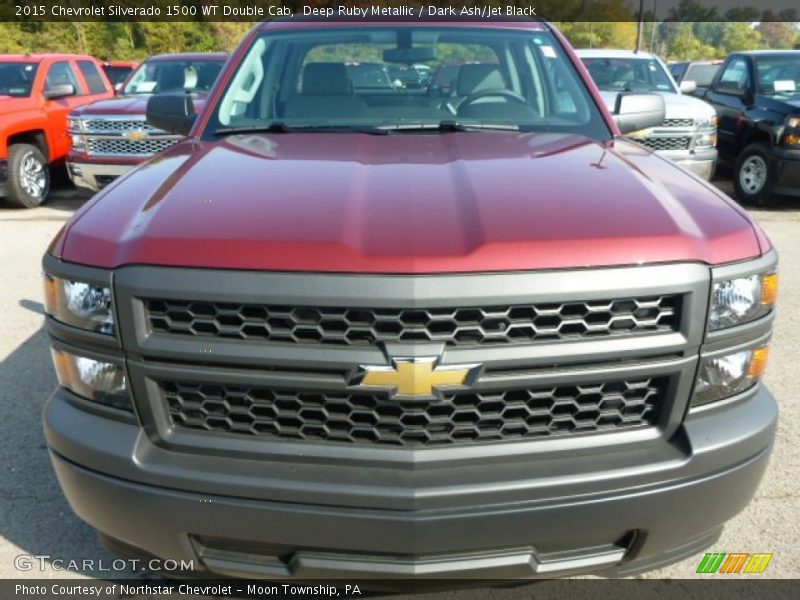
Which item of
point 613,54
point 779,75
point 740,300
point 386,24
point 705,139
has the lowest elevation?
point 705,139

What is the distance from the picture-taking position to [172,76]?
33.2 feet

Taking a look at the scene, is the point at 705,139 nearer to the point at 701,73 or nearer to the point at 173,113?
the point at 173,113

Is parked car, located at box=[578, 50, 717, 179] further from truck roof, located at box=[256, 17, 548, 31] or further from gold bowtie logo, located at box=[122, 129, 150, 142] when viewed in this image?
gold bowtie logo, located at box=[122, 129, 150, 142]

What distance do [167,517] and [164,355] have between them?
0.41m

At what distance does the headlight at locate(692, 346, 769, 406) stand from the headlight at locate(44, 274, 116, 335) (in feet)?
5.10

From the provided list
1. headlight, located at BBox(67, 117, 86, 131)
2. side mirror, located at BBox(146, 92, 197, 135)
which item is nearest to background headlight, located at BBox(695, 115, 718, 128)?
side mirror, located at BBox(146, 92, 197, 135)

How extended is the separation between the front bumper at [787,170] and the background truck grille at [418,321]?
811 cm

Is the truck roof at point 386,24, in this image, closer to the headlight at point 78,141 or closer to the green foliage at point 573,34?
the green foliage at point 573,34

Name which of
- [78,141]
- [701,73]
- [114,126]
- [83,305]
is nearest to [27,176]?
[78,141]

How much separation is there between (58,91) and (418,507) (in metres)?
9.65

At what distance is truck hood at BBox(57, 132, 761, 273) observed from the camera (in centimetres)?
182

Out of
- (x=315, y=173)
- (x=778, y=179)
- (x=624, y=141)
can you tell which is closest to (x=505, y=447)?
(x=315, y=173)

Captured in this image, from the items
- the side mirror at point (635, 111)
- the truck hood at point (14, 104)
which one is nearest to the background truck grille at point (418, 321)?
the side mirror at point (635, 111)

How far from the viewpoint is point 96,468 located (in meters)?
1.96
